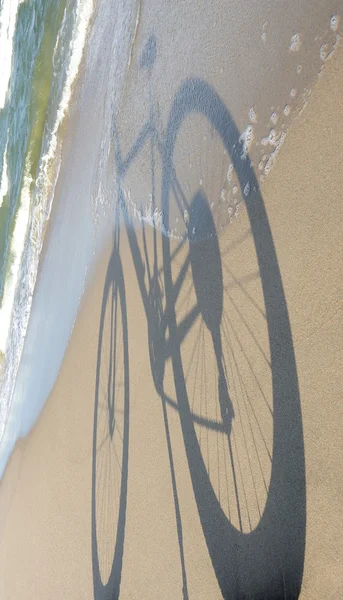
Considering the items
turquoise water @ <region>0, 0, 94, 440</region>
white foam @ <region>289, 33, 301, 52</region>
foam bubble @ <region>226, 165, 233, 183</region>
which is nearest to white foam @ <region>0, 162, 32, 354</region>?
turquoise water @ <region>0, 0, 94, 440</region>

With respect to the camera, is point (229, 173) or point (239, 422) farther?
point (229, 173)

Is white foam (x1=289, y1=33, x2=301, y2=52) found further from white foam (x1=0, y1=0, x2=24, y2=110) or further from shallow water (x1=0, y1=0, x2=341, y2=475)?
white foam (x1=0, y1=0, x2=24, y2=110)

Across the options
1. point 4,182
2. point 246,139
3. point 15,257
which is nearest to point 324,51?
point 246,139

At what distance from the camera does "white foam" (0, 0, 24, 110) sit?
496 inches

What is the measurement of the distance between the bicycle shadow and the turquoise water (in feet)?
12.8

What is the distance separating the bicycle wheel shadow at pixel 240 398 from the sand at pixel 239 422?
0.01 metres

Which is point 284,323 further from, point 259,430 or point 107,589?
point 107,589

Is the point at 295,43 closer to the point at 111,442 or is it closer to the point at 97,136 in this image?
the point at 97,136

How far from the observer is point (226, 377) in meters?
4.68

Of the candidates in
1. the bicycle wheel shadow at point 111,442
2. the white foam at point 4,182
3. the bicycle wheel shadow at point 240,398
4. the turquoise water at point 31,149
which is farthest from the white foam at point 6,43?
the bicycle wheel shadow at point 240,398

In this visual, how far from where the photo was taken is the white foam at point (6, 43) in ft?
41.4

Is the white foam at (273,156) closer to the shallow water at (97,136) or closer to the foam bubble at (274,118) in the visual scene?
the shallow water at (97,136)

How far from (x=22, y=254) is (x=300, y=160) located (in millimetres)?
6700

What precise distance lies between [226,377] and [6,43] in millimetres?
10600
